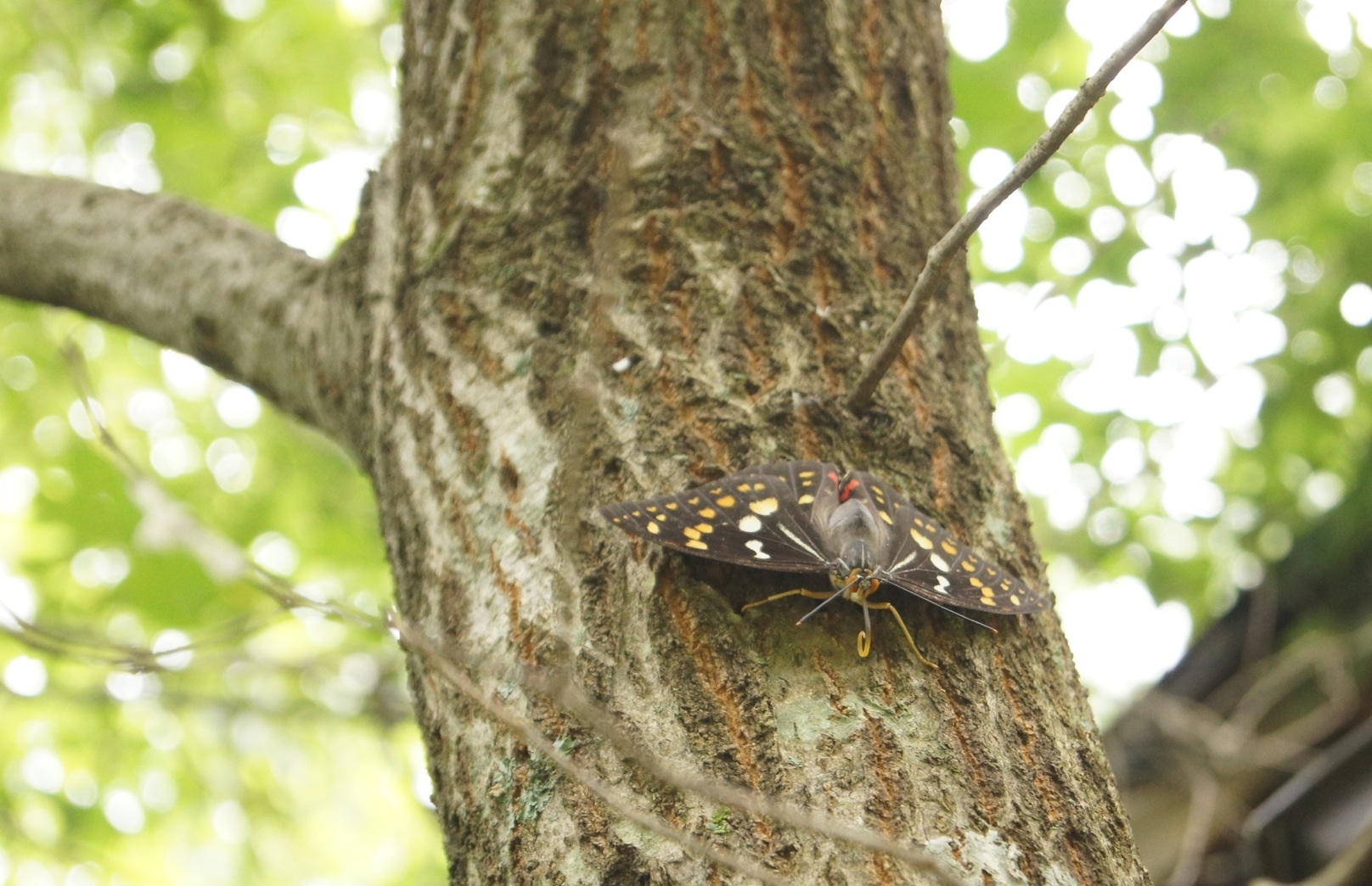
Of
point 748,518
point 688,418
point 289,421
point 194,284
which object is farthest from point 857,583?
point 289,421

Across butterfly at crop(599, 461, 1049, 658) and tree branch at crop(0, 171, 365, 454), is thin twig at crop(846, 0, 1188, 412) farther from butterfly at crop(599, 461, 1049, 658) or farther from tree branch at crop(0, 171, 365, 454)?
tree branch at crop(0, 171, 365, 454)

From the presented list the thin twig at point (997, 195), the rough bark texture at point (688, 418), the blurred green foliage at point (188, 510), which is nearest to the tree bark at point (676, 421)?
the rough bark texture at point (688, 418)

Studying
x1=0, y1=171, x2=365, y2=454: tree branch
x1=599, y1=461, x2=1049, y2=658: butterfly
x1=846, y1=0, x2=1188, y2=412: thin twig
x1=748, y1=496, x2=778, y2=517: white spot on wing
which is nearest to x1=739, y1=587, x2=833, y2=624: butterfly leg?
x1=599, y1=461, x2=1049, y2=658: butterfly

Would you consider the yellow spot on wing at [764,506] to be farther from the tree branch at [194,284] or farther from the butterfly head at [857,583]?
the tree branch at [194,284]

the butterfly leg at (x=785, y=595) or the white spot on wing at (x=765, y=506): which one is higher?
the white spot on wing at (x=765, y=506)

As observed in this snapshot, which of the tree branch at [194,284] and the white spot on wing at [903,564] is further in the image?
the tree branch at [194,284]

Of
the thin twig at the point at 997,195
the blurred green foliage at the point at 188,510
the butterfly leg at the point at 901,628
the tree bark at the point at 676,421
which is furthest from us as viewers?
the blurred green foliage at the point at 188,510

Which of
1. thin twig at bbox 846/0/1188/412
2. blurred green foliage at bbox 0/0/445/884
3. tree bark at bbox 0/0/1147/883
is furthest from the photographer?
blurred green foliage at bbox 0/0/445/884
